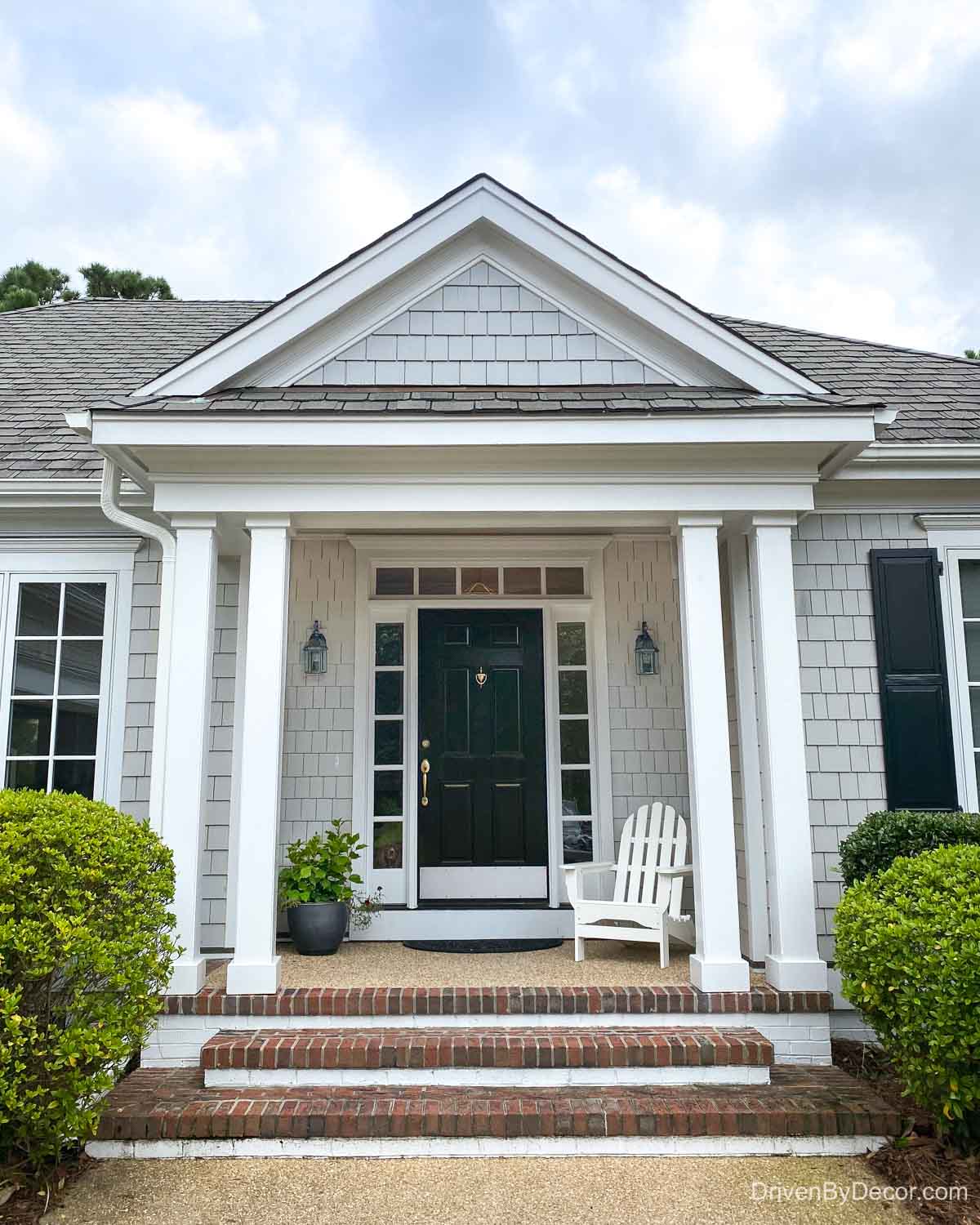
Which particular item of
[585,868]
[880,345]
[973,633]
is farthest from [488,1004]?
[880,345]

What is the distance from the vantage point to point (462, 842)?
5.42m

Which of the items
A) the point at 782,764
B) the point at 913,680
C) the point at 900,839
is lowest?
the point at 900,839

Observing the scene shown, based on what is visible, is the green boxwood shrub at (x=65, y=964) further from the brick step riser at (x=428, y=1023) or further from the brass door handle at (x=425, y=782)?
the brass door handle at (x=425, y=782)

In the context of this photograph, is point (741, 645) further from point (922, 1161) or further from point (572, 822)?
point (922, 1161)

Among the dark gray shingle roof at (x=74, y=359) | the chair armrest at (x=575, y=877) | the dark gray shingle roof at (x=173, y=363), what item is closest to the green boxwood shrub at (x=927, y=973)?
the chair armrest at (x=575, y=877)

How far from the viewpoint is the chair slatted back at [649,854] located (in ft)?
15.6

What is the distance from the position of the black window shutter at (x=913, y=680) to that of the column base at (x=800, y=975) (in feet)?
3.64

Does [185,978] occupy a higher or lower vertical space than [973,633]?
lower

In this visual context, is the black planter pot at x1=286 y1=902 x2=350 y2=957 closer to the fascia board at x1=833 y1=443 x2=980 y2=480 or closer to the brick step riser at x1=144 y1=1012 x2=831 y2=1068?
the brick step riser at x1=144 y1=1012 x2=831 y2=1068

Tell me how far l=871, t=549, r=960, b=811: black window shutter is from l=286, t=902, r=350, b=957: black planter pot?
3.17 meters

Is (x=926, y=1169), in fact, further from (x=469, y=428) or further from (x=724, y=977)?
(x=469, y=428)

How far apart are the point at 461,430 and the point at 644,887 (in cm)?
281

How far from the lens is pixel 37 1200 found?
2914mm

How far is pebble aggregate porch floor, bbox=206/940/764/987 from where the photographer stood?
4.07 metres
